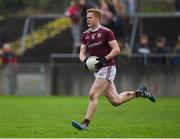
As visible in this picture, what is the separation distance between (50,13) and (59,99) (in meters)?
9.25

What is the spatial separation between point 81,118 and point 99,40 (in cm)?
362

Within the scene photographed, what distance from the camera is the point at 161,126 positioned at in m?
16.3

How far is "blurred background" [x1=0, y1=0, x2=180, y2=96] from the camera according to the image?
30094 mm

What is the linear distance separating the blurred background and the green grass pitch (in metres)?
3.32

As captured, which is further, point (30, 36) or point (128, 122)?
point (30, 36)

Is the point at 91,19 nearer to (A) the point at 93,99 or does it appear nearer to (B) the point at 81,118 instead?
(A) the point at 93,99

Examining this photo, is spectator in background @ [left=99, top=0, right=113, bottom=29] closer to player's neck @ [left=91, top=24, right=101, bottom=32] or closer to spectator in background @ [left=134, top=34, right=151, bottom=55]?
spectator in background @ [left=134, top=34, right=151, bottom=55]

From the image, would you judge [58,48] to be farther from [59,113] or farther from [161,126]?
[161,126]

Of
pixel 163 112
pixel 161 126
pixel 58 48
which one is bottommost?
pixel 58 48

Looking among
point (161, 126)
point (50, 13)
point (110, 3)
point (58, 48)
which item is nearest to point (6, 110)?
point (161, 126)

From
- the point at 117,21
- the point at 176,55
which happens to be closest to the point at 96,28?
the point at 117,21

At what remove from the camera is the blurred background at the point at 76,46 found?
3009 cm

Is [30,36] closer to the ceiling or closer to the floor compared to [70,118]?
closer to the floor

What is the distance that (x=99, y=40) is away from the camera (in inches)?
618
